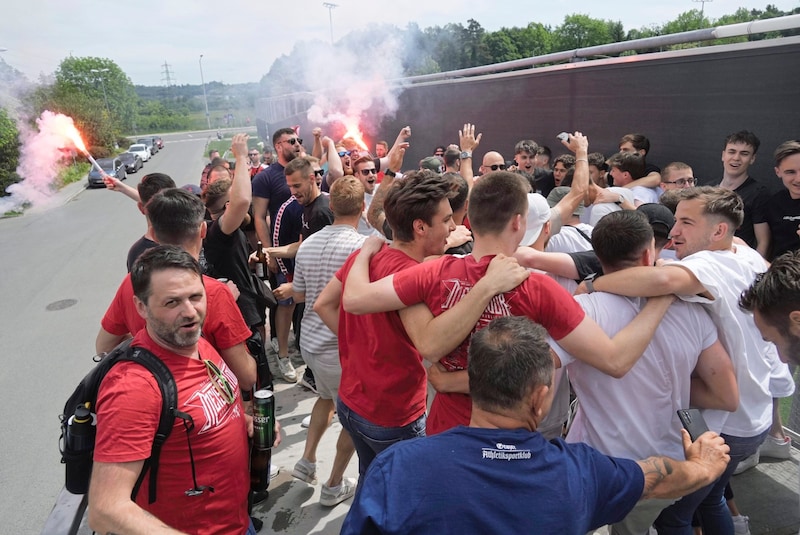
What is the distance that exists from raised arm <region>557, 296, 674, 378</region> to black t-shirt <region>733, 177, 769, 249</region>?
2.96 metres

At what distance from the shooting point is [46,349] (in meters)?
6.84

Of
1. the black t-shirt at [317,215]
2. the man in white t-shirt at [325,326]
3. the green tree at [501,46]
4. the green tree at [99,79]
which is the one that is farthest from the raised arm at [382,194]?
the green tree at [501,46]

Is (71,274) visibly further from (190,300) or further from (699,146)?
(699,146)

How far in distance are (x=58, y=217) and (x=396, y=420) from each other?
61.7 feet

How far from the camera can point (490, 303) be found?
200cm

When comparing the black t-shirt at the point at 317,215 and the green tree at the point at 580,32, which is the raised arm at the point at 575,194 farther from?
the green tree at the point at 580,32

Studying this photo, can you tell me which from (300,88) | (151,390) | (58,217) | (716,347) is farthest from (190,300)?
(300,88)

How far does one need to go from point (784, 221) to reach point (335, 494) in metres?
3.93

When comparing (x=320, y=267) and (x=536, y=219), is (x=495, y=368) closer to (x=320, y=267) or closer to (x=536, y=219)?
(x=536, y=219)

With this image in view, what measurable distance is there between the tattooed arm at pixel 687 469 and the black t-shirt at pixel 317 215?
10.9 ft

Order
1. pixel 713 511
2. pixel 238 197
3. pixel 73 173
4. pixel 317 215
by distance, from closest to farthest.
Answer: pixel 713 511
pixel 238 197
pixel 317 215
pixel 73 173

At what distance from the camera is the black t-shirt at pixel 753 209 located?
167 inches

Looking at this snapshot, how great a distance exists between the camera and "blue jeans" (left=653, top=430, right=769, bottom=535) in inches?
91.3

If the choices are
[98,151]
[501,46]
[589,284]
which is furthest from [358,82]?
[501,46]
